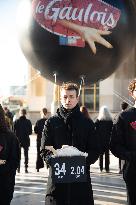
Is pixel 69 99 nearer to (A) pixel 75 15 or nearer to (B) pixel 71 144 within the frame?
(B) pixel 71 144

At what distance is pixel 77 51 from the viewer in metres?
7.45

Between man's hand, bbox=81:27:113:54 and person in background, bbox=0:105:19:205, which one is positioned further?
man's hand, bbox=81:27:113:54

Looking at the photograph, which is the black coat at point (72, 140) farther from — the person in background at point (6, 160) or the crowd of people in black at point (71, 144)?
the person in background at point (6, 160)

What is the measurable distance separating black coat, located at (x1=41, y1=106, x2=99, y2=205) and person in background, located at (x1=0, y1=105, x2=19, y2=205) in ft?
0.98

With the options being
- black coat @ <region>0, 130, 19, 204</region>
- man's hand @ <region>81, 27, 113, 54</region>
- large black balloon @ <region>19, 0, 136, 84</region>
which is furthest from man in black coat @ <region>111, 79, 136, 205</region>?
large black balloon @ <region>19, 0, 136, 84</region>

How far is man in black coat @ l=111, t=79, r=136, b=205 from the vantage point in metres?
3.95

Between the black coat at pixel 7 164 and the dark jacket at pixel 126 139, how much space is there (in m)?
0.92

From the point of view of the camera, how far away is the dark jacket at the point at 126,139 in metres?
3.94

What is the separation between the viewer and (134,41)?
8.29 m

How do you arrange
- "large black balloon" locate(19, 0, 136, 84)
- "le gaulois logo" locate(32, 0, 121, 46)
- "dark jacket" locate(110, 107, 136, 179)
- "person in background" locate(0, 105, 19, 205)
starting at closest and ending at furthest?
"person in background" locate(0, 105, 19, 205) → "dark jacket" locate(110, 107, 136, 179) → "le gaulois logo" locate(32, 0, 121, 46) → "large black balloon" locate(19, 0, 136, 84)

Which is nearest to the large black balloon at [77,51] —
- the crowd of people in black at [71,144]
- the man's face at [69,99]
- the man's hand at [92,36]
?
the man's hand at [92,36]

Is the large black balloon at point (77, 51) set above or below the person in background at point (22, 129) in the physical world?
above

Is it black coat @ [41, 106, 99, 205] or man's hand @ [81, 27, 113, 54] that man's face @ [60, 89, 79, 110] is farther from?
man's hand @ [81, 27, 113, 54]

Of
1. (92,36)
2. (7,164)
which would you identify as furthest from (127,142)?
(92,36)
